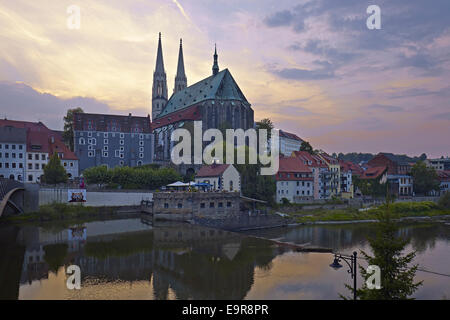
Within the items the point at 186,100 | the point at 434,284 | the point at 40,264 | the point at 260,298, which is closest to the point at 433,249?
the point at 434,284

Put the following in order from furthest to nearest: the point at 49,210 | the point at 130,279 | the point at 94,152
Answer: the point at 94,152 → the point at 49,210 → the point at 130,279

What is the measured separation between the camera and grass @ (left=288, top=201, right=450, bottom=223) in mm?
65938

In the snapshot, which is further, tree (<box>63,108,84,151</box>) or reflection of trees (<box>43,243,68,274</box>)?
tree (<box>63,108,84,151</box>)

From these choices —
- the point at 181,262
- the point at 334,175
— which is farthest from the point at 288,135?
the point at 181,262

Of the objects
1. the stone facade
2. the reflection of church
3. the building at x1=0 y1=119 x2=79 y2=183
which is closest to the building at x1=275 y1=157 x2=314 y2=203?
the stone facade

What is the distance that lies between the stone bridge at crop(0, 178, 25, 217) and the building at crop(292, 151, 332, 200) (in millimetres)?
57198

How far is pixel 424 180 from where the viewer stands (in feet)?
323

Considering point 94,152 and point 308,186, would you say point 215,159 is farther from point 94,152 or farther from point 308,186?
point 94,152

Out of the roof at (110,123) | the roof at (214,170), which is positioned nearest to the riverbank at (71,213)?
the roof at (214,170)

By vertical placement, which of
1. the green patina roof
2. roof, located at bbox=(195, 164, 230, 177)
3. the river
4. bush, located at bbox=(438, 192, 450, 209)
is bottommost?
the river

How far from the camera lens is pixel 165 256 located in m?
38.0

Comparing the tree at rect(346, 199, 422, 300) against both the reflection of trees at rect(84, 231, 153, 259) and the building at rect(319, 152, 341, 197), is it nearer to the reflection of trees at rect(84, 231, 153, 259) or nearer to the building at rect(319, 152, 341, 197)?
the reflection of trees at rect(84, 231, 153, 259)

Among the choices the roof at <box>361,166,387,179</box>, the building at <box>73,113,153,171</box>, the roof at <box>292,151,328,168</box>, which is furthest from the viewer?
the building at <box>73,113,153,171</box>

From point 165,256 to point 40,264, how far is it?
1187cm
